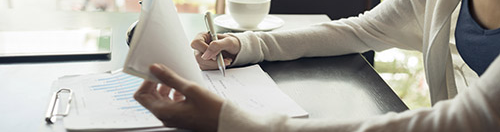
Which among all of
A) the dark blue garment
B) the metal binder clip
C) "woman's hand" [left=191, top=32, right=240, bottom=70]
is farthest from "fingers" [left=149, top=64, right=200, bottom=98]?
the dark blue garment

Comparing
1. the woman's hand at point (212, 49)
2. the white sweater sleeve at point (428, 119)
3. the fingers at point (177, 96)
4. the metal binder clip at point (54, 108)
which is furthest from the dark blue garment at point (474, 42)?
the metal binder clip at point (54, 108)

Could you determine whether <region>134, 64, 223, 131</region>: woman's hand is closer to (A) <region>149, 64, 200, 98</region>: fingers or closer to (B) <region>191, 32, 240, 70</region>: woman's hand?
(A) <region>149, 64, 200, 98</region>: fingers

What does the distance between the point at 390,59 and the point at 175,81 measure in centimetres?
168

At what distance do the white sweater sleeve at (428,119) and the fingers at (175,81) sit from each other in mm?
46

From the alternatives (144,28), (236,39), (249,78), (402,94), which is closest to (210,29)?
(236,39)

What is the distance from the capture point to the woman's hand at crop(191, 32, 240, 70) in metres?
0.95

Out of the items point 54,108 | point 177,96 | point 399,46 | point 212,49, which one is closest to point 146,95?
point 177,96

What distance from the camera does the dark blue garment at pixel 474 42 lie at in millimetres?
921

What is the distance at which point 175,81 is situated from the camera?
0.64 m

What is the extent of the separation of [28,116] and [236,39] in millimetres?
413

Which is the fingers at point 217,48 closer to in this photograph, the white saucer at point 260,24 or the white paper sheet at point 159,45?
the white paper sheet at point 159,45

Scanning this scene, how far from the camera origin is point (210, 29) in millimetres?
1010

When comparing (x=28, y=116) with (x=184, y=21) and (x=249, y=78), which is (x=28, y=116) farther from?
(x=184, y=21)

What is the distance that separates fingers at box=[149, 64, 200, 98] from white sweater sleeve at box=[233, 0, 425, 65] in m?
0.39
